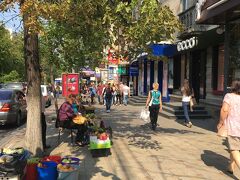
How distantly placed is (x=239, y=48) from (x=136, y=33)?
7912mm

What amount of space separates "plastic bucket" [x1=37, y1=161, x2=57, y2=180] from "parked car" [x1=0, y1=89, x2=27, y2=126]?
922 centimetres

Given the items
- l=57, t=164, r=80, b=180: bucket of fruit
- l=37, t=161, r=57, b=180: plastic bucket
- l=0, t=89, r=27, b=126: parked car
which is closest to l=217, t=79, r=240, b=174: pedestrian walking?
l=57, t=164, r=80, b=180: bucket of fruit

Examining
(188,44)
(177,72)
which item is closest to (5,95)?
(188,44)

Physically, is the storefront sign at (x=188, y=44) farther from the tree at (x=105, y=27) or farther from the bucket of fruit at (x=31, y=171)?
the bucket of fruit at (x=31, y=171)

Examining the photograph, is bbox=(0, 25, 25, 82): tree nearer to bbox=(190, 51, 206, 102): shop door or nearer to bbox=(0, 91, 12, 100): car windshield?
bbox=(190, 51, 206, 102): shop door

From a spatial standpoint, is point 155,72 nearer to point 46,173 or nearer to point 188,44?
point 188,44

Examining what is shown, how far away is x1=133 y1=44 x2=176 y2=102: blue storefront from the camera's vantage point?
2352cm

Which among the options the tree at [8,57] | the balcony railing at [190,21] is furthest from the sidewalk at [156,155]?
the tree at [8,57]

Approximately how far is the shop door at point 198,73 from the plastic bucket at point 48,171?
49.8 feet

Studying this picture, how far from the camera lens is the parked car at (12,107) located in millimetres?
15418

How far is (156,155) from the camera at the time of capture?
959 centimetres

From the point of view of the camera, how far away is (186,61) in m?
23.9

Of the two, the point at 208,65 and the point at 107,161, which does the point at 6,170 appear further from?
the point at 208,65

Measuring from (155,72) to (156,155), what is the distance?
23.2 metres
